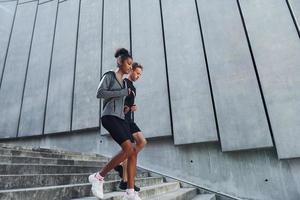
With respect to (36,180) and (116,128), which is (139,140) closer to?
(116,128)

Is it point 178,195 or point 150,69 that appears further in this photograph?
point 150,69

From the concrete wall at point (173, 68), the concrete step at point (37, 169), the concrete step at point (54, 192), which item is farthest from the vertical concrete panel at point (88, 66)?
the concrete step at point (54, 192)

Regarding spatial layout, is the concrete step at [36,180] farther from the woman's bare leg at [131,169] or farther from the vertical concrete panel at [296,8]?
the vertical concrete panel at [296,8]

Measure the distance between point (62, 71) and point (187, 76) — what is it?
3.54 m

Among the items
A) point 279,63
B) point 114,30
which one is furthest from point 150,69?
point 279,63

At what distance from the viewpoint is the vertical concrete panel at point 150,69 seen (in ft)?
16.7

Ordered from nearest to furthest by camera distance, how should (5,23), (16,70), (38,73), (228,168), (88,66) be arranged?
(228,168) < (88,66) < (38,73) < (16,70) < (5,23)

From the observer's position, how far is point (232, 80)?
4.73 meters

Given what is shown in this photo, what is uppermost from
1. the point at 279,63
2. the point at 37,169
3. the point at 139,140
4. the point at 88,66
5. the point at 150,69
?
the point at 88,66

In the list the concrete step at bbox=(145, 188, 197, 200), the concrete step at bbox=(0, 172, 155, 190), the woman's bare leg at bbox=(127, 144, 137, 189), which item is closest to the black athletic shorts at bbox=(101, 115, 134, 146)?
the woman's bare leg at bbox=(127, 144, 137, 189)

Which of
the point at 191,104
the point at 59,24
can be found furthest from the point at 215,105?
the point at 59,24

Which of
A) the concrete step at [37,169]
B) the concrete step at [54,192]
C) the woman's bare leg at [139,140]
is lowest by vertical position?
the concrete step at [54,192]

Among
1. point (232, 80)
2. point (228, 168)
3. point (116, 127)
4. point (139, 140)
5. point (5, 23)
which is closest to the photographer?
point (116, 127)

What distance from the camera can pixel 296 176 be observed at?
3.94 metres
